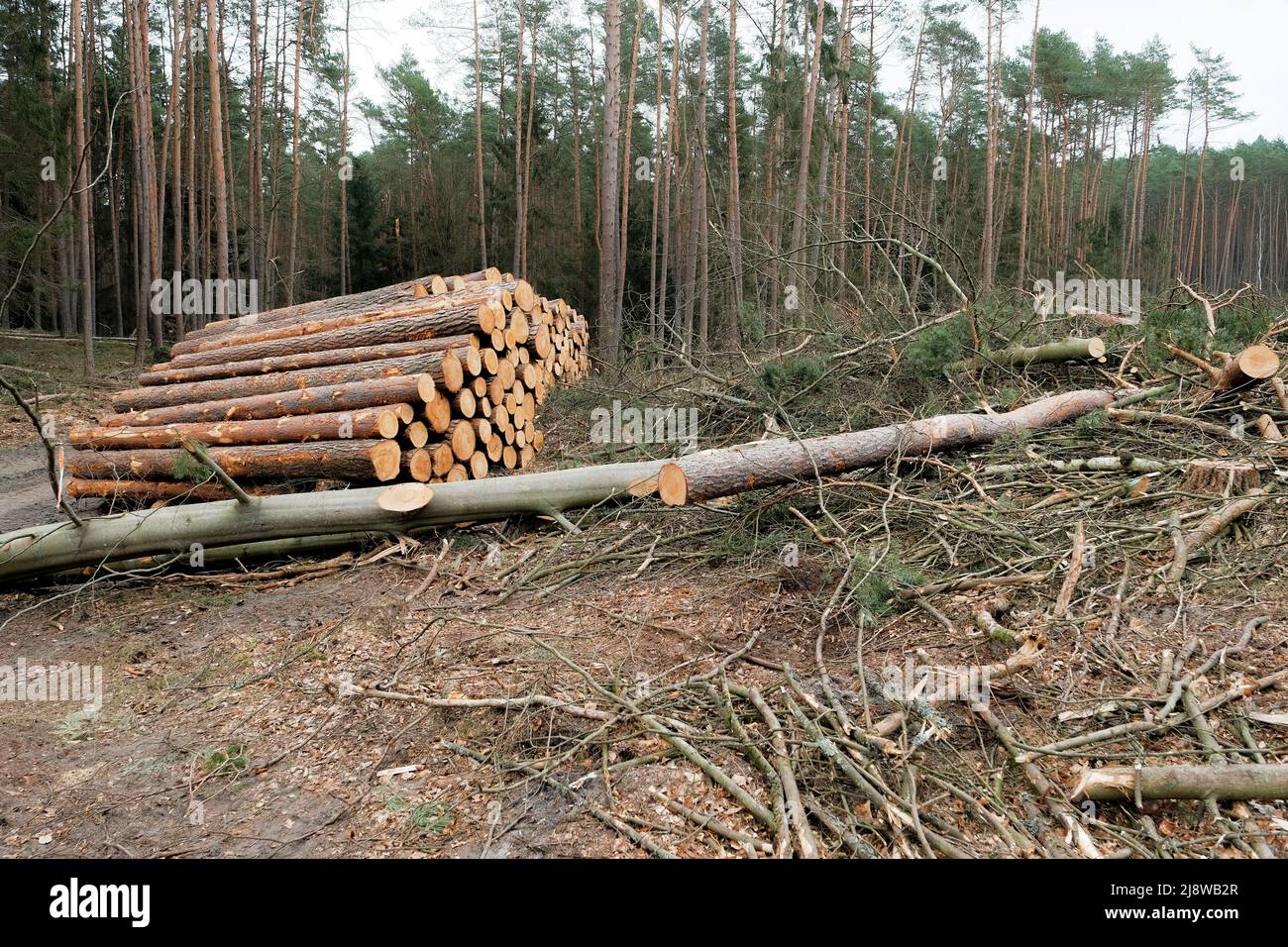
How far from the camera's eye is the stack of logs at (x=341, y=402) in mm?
6098

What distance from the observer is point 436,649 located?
3738 millimetres

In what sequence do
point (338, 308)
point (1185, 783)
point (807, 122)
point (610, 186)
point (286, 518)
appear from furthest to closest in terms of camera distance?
point (807, 122) → point (610, 186) → point (338, 308) → point (286, 518) → point (1185, 783)

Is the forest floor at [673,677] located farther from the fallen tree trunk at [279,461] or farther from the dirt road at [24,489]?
the dirt road at [24,489]

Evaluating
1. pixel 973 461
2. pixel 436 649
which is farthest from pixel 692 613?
pixel 973 461

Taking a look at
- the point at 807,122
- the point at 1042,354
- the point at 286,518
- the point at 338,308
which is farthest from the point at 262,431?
the point at 807,122

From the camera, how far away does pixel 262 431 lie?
6434mm

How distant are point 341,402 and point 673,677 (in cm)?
439

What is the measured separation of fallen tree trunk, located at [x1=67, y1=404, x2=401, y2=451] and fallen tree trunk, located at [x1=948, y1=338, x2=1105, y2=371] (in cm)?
488

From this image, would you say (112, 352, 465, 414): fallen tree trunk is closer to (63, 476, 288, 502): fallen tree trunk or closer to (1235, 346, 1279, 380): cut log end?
(63, 476, 288, 502): fallen tree trunk

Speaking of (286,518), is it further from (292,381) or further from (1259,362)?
(1259,362)

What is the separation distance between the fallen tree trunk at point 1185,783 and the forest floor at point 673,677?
75 millimetres

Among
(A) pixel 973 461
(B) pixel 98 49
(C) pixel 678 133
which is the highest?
(B) pixel 98 49

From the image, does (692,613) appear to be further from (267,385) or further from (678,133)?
(678,133)
